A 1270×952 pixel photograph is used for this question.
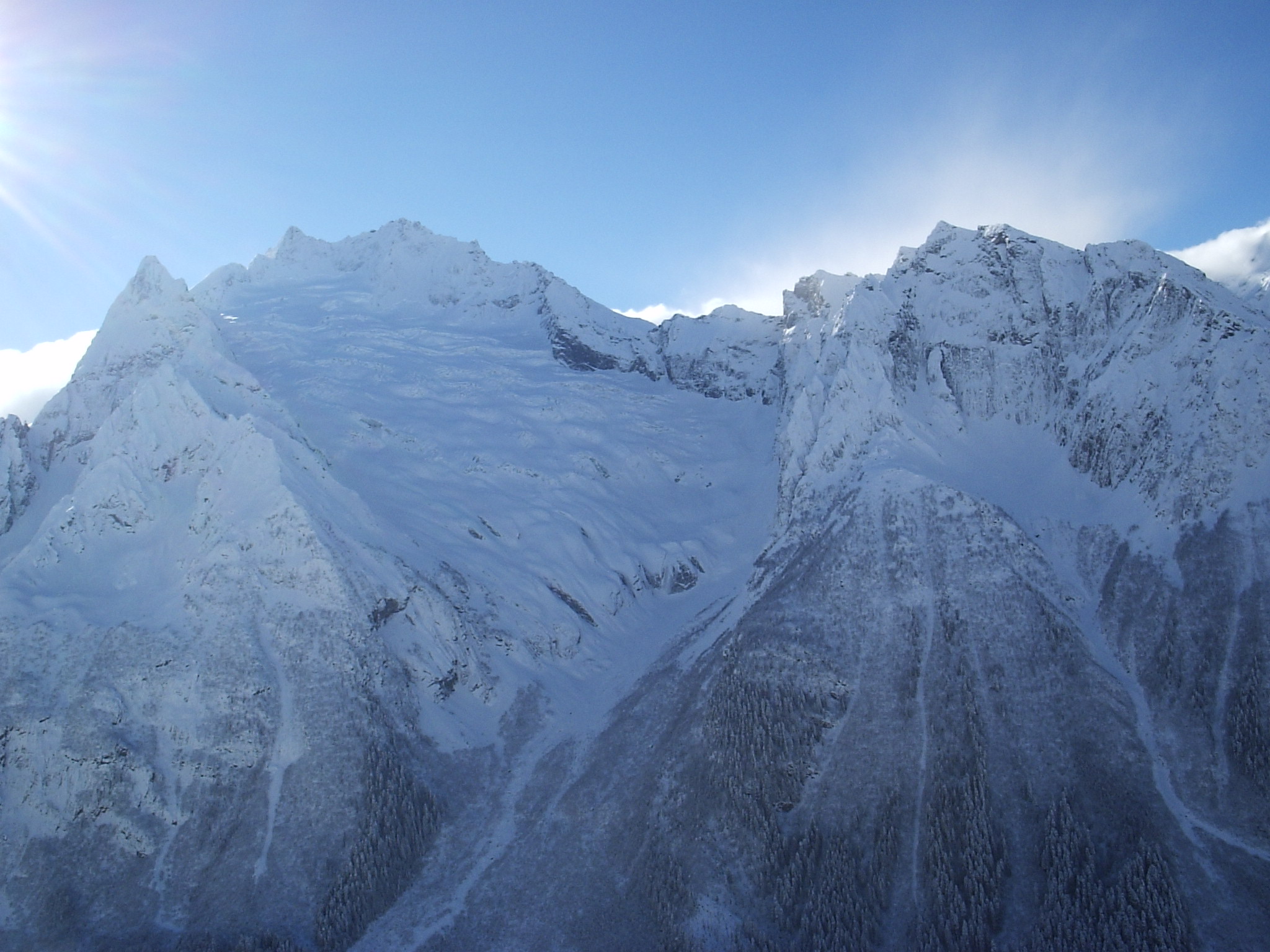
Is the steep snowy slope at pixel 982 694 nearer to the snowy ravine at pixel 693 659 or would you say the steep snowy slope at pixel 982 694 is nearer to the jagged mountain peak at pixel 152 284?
the snowy ravine at pixel 693 659

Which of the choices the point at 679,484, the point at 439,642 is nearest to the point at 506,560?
the point at 439,642

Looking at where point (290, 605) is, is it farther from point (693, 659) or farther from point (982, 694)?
point (982, 694)

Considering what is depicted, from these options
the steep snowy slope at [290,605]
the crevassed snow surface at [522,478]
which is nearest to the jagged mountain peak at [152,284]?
the steep snowy slope at [290,605]

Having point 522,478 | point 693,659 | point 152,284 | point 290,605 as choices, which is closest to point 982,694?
point 693,659

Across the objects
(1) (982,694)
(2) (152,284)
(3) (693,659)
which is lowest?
(3) (693,659)

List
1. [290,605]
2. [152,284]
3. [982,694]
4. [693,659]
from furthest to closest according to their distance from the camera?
[152,284]
[693,659]
[290,605]
[982,694]

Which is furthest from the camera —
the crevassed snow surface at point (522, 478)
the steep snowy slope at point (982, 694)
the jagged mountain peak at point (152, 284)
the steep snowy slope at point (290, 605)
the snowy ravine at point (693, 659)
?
the jagged mountain peak at point (152, 284)

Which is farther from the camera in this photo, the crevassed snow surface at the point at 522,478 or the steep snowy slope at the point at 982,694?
the crevassed snow surface at the point at 522,478

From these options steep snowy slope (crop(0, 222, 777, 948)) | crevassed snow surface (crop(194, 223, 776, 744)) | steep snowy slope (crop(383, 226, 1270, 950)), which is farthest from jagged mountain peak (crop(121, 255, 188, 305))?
steep snowy slope (crop(383, 226, 1270, 950))

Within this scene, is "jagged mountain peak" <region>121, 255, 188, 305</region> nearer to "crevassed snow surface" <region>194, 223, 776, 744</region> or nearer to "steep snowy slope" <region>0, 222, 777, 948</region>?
"steep snowy slope" <region>0, 222, 777, 948</region>
